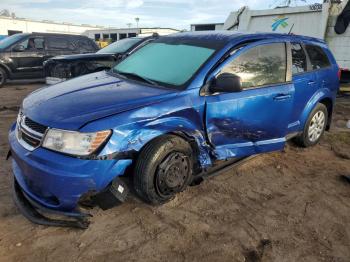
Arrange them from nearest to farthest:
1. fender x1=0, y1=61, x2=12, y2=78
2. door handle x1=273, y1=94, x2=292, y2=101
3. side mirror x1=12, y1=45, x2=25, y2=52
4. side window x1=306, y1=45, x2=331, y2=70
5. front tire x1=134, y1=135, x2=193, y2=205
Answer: front tire x1=134, y1=135, x2=193, y2=205, door handle x1=273, y1=94, x2=292, y2=101, side window x1=306, y1=45, x2=331, y2=70, fender x1=0, y1=61, x2=12, y2=78, side mirror x1=12, y1=45, x2=25, y2=52

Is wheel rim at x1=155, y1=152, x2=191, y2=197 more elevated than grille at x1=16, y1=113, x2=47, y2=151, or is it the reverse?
grille at x1=16, y1=113, x2=47, y2=151

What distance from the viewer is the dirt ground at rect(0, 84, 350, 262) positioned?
296 centimetres

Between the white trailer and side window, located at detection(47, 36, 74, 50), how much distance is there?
6328mm

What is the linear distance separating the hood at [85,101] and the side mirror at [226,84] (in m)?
0.45

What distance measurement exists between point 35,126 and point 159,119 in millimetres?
1117

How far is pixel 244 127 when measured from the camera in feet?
13.2

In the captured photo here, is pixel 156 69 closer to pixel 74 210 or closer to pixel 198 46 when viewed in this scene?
pixel 198 46

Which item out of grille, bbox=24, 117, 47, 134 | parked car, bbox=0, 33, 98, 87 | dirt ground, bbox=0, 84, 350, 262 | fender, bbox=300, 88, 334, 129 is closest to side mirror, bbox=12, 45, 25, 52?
parked car, bbox=0, 33, 98, 87

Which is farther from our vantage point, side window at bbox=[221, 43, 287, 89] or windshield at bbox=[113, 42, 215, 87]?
side window at bbox=[221, 43, 287, 89]

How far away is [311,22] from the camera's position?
1042 centimetres

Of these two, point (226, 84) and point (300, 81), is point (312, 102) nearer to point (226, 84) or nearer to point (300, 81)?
point (300, 81)

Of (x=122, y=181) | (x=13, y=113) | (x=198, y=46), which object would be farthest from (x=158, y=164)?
(x=13, y=113)

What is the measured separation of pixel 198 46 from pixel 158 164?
5.26 feet

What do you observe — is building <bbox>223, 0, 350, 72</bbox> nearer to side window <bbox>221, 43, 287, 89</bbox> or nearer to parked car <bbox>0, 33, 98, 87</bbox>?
side window <bbox>221, 43, 287, 89</bbox>
